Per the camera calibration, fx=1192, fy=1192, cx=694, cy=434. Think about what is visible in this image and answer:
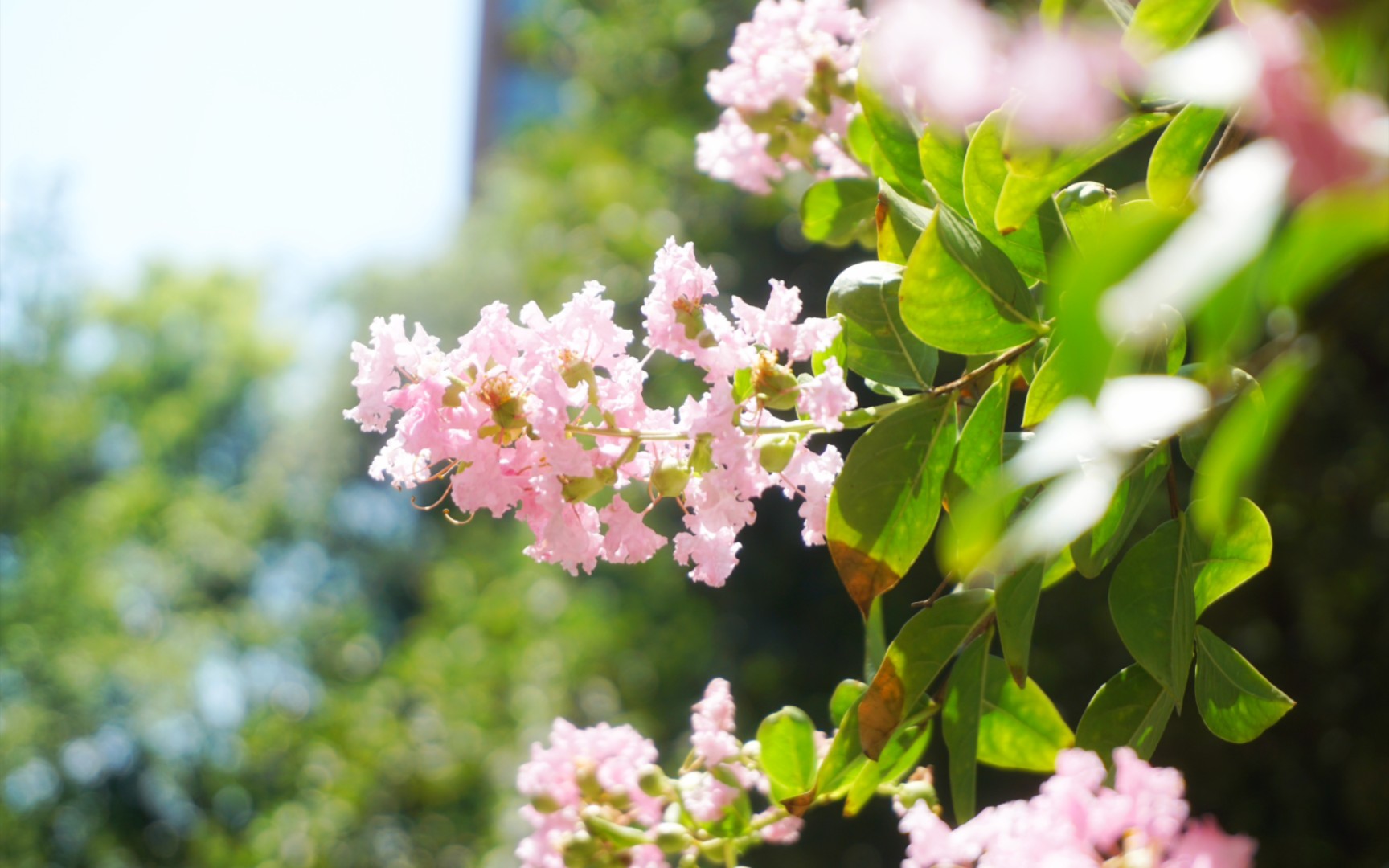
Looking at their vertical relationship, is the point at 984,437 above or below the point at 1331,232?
above

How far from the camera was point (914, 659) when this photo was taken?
58 centimetres

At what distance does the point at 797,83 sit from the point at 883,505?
17.1 inches

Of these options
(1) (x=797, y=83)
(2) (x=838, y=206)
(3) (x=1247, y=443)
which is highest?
(1) (x=797, y=83)

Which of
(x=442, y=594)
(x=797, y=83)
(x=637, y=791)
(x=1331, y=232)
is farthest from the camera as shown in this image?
(x=442, y=594)

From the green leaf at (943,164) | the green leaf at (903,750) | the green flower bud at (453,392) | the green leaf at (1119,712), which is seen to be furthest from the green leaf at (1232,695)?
the green flower bud at (453,392)

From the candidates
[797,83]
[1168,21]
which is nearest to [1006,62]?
[1168,21]

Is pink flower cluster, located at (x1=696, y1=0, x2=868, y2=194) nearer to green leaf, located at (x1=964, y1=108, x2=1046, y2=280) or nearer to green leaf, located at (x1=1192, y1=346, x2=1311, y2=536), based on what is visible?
green leaf, located at (x1=964, y1=108, x2=1046, y2=280)

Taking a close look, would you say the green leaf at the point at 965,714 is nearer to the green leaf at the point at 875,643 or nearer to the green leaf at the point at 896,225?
the green leaf at the point at 875,643

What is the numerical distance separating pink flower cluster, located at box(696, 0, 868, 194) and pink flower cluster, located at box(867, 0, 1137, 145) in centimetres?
67

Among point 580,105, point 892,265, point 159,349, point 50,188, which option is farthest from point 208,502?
point 892,265

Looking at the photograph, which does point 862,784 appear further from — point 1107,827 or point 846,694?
point 1107,827

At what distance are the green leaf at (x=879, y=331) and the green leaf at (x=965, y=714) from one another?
139 millimetres

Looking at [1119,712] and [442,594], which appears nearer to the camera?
[1119,712]

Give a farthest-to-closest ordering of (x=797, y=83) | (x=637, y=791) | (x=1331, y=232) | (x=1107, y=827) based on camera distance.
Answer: (x=797, y=83), (x=637, y=791), (x=1107, y=827), (x=1331, y=232)
